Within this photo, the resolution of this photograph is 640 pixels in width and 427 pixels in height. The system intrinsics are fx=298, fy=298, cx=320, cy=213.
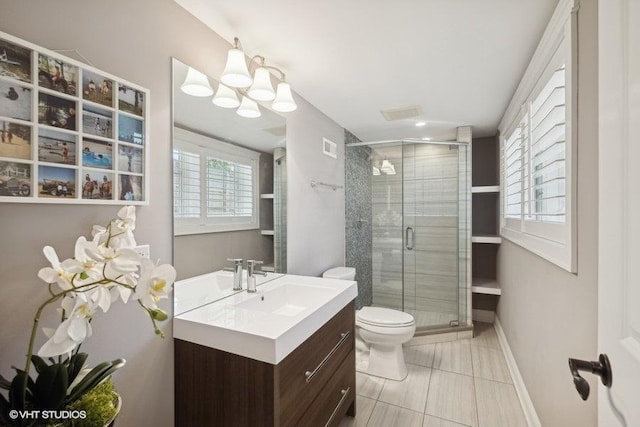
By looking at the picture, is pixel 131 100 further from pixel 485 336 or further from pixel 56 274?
pixel 485 336

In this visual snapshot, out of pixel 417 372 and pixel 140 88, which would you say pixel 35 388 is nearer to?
pixel 140 88

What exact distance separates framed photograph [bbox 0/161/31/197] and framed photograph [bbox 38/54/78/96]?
0.26 m

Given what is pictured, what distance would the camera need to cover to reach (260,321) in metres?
1.30

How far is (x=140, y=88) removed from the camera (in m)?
1.20

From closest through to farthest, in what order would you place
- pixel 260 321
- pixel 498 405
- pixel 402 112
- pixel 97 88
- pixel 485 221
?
pixel 97 88, pixel 260 321, pixel 498 405, pixel 402 112, pixel 485 221

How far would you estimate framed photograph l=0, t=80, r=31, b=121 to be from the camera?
0.83 meters

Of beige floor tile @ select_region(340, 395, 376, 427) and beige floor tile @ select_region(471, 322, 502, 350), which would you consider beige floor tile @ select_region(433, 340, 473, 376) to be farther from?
beige floor tile @ select_region(340, 395, 376, 427)

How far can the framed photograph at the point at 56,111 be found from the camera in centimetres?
91

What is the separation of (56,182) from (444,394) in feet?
8.35

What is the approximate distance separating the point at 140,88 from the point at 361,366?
2.49 m

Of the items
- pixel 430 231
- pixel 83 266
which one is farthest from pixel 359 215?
pixel 83 266

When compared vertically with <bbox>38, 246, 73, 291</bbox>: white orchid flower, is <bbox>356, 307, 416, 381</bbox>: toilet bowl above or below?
below

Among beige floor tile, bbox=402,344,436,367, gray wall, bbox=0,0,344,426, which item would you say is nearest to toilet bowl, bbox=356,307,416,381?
beige floor tile, bbox=402,344,436,367

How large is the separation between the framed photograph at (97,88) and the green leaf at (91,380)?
34.6 inches
